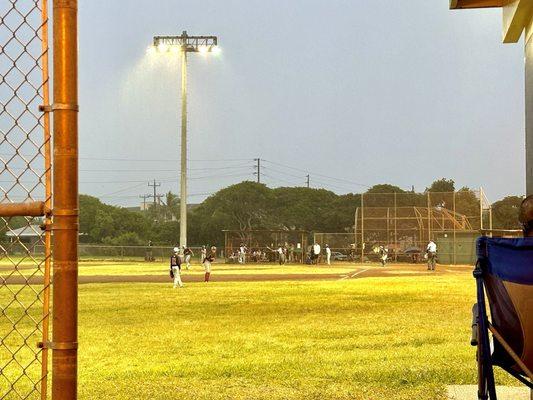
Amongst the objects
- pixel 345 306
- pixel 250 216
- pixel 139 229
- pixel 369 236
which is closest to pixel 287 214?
pixel 250 216

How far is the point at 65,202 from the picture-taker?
3.62 m

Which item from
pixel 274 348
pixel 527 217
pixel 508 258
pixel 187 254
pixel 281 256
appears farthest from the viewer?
pixel 281 256

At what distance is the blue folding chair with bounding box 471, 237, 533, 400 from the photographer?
469 cm

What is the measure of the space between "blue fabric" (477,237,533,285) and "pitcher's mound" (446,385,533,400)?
285 cm

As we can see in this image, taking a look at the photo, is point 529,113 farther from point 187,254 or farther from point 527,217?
point 187,254

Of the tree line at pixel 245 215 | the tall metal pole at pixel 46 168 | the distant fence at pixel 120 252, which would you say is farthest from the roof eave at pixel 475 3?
the tree line at pixel 245 215

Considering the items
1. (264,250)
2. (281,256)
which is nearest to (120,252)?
(264,250)

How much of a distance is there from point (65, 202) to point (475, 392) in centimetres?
519

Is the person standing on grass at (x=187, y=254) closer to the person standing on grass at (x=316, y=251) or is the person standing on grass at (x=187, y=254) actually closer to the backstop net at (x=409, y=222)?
the person standing on grass at (x=316, y=251)

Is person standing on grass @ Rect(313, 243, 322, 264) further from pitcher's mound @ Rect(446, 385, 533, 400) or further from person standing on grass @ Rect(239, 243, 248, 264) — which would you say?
pitcher's mound @ Rect(446, 385, 533, 400)

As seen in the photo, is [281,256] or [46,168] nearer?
[46,168]

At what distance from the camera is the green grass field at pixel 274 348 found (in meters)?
8.25

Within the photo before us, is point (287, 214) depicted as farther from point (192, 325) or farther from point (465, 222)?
point (192, 325)

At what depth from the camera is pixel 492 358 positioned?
4973 mm
